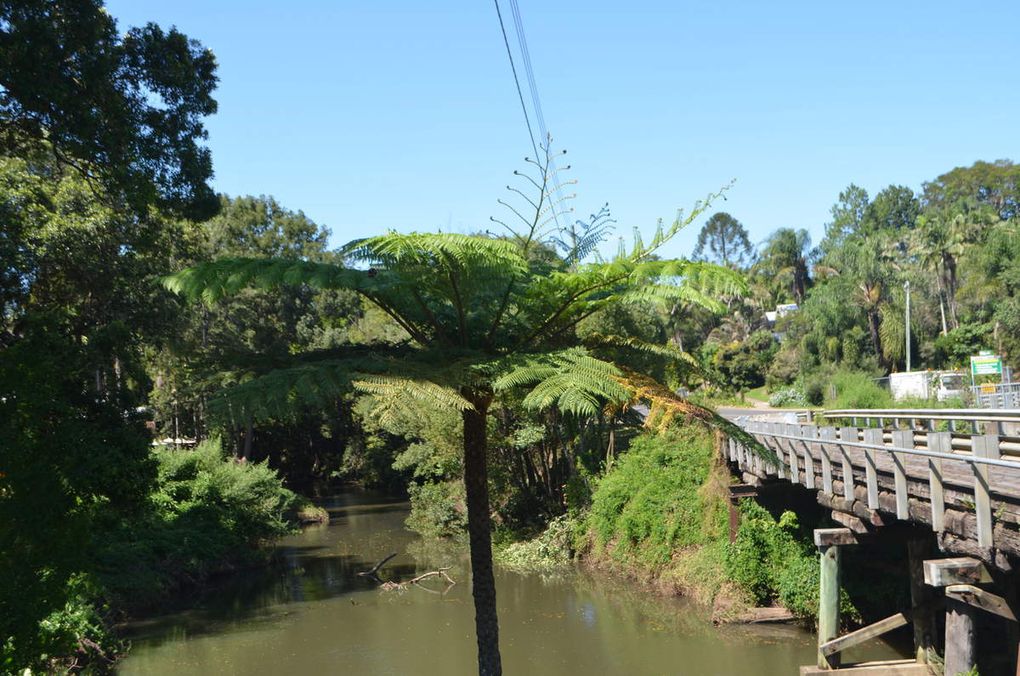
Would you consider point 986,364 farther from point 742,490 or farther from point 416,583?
point 416,583

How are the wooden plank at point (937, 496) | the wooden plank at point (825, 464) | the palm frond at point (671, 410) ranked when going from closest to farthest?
the palm frond at point (671, 410), the wooden plank at point (937, 496), the wooden plank at point (825, 464)

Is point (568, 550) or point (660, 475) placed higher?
point (660, 475)

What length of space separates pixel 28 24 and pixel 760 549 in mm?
13572

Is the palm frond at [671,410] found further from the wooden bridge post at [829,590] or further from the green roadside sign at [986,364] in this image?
the green roadside sign at [986,364]

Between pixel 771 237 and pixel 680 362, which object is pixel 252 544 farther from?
pixel 771 237

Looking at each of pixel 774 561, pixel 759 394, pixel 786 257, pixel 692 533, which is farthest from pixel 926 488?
pixel 786 257

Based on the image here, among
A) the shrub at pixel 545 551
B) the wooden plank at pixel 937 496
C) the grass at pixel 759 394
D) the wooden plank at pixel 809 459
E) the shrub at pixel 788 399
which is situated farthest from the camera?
the grass at pixel 759 394

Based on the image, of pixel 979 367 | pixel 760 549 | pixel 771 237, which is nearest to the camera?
pixel 760 549

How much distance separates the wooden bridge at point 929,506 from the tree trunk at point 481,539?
248cm

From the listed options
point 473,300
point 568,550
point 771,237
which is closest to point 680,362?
point 473,300

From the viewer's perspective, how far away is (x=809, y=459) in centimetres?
1204

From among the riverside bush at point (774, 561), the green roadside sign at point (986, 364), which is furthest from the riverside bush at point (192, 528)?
the green roadside sign at point (986, 364)

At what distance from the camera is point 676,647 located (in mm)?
14312

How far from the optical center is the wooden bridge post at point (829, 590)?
11164mm
